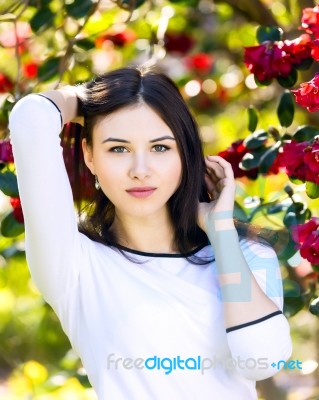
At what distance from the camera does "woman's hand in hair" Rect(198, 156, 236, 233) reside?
1.72 metres

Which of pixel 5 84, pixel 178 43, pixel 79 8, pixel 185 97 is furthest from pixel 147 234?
pixel 178 43

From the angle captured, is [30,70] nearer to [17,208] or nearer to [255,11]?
[255,11]

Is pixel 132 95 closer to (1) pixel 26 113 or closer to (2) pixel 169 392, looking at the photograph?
(1) pixel 26 113

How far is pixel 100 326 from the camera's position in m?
1.68

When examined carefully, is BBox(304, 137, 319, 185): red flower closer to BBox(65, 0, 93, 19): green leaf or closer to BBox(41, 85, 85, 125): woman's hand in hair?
BBox(41, 85, 85, 125): woman's hand in hair

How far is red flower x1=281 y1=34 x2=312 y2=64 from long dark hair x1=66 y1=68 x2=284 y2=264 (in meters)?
0.39

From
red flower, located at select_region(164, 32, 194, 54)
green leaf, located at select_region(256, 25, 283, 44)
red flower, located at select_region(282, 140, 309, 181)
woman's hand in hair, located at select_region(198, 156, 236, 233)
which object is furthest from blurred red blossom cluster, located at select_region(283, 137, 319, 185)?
red flower, located at select_region(164, 32, 194, 54)

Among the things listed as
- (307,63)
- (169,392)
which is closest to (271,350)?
(169,392)

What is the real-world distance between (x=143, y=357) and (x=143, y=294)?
4.3 inches

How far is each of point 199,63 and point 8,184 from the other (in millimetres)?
1946

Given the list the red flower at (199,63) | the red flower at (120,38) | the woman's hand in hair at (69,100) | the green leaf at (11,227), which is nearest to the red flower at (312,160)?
the woman's hand in hair at (69,100)

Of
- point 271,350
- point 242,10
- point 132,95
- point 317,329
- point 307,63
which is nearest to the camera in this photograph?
point 271,350

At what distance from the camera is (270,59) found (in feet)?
6.81

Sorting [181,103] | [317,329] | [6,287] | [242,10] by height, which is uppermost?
[242,10]
